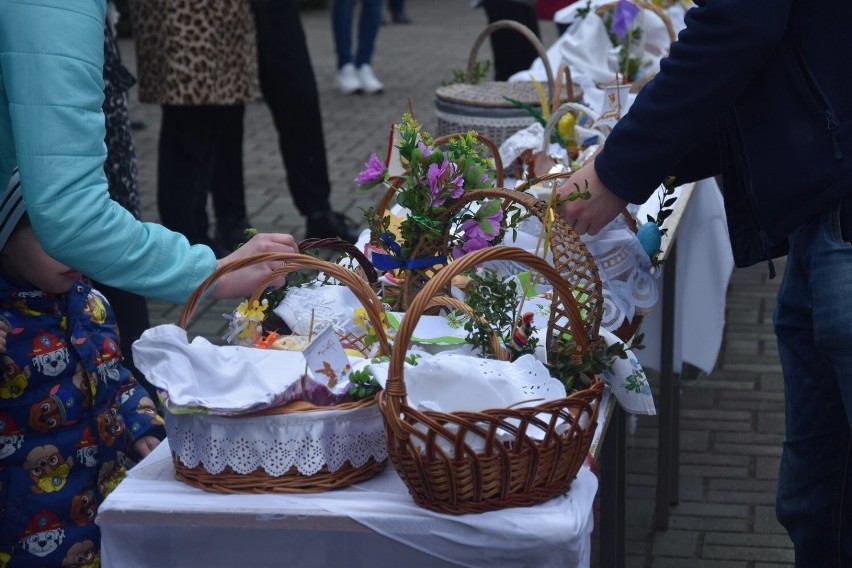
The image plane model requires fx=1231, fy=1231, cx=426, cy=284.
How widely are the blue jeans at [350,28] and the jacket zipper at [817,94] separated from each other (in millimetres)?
7036

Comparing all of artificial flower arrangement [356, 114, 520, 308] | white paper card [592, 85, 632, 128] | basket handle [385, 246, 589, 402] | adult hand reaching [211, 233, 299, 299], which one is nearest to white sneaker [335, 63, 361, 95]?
white paper card [592, 85, 632, 128]

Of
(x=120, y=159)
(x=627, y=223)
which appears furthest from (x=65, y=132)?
(x=120, y=159)

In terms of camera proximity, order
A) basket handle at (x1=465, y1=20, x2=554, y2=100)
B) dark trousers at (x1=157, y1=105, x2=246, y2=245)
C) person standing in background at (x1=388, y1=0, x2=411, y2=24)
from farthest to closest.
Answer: person standing in background at (x1=388, y1=0, x2=411, y2=24)
dark trousers at (x1=157, y1=105, x2=246, y2=245)
basket handle at (x1=465, y1=20, x2=554, y2=100)

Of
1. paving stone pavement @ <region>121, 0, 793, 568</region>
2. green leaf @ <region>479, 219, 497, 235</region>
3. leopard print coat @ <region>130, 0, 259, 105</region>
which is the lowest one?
paving stone pavement @ <region>121, 0, 793, 568</region>

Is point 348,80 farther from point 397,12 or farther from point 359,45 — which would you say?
point 397,12

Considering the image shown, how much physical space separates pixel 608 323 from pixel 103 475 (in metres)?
0.89

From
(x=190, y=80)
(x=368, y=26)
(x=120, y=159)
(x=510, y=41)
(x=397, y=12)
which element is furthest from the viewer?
(x=397, y=12)

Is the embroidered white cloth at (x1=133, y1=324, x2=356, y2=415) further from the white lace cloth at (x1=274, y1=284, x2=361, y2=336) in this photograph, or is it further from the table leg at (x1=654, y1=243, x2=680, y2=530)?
the table leg at (x1=654, y1=243, x2=680, y2=530)

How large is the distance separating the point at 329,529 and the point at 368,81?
7474mm

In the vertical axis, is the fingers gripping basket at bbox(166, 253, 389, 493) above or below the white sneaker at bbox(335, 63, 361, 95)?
above

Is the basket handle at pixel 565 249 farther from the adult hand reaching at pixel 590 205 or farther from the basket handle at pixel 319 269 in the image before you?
the basket handle at pixel 319 269

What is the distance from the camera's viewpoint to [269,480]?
1.55 m

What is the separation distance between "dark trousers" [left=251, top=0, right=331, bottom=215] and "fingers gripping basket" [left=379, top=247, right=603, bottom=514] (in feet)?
10.7

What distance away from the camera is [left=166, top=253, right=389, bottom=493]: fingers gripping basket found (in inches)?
59.9
